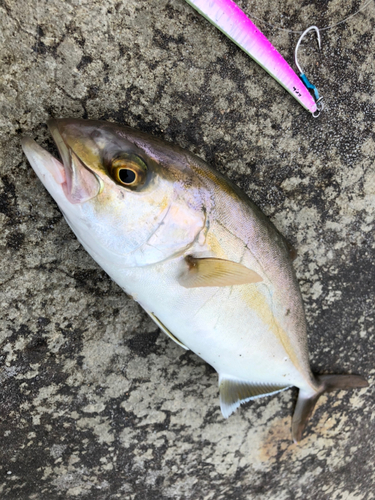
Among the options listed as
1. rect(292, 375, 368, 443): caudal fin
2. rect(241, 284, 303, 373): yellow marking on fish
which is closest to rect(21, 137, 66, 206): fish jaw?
rect(241, 284, 303, 373): yellow marking on fish

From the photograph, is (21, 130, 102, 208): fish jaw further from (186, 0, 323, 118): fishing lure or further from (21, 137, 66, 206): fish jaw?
(186, 0, 323, 118): fishing lure

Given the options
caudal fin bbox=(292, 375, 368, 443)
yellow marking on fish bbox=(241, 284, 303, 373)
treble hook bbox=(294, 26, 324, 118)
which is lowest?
caudal fin bbox=(292, 375, 368, 443)

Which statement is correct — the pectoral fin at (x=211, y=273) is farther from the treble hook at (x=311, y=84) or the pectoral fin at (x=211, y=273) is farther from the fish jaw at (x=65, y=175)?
the treble hook at (x=311, y=84)

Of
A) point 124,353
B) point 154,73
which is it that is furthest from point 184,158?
point 124,353

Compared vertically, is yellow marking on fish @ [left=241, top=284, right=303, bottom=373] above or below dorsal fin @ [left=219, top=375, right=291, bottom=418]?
above

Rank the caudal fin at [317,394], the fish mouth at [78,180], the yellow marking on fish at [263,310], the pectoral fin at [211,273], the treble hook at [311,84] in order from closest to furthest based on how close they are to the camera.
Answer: the fish mouth at [78,180], the pectoral fin at [211,273], the yellow marking on fish at [263,310], the treble hook at [311,84], the caudal fin at [317,394]

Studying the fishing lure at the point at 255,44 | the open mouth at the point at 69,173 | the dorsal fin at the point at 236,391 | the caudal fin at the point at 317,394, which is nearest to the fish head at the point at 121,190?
the open mouth at the point at 69,173

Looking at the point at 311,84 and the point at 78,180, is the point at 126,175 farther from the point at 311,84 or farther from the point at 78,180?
the point at 311,84

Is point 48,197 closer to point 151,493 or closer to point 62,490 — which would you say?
point 62,490
